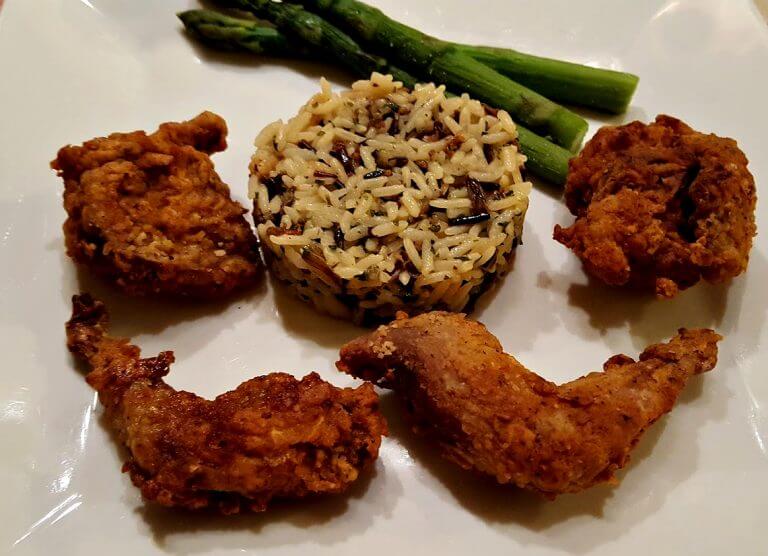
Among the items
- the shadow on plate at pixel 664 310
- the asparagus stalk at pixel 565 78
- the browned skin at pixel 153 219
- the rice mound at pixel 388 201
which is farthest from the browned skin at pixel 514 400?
the asparagus stalk at pixel 565 78

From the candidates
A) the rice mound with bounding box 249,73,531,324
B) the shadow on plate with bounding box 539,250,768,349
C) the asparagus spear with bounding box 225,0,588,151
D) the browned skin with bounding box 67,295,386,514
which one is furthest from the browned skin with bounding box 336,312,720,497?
the asparagus spear with bounding box 225,0,588,151

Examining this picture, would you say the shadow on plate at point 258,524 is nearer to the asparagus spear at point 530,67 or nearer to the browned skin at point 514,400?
the browned skin at point 514,400

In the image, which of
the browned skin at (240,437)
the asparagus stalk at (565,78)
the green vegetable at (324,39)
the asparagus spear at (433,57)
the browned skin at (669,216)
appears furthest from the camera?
the green vegetable at (324,39)

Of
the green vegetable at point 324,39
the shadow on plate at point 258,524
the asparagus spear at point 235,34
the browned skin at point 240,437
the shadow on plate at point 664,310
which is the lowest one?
the shadow on plate at point 258,524

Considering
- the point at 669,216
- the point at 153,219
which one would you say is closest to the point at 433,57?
the point at 669,216

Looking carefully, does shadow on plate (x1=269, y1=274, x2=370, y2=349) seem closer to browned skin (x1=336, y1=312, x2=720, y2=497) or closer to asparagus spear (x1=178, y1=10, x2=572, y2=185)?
browned skin (x1=336, y1=312, x2=720, y2=497)

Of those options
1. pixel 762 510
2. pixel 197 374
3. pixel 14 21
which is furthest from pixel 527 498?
pixel 14 21
